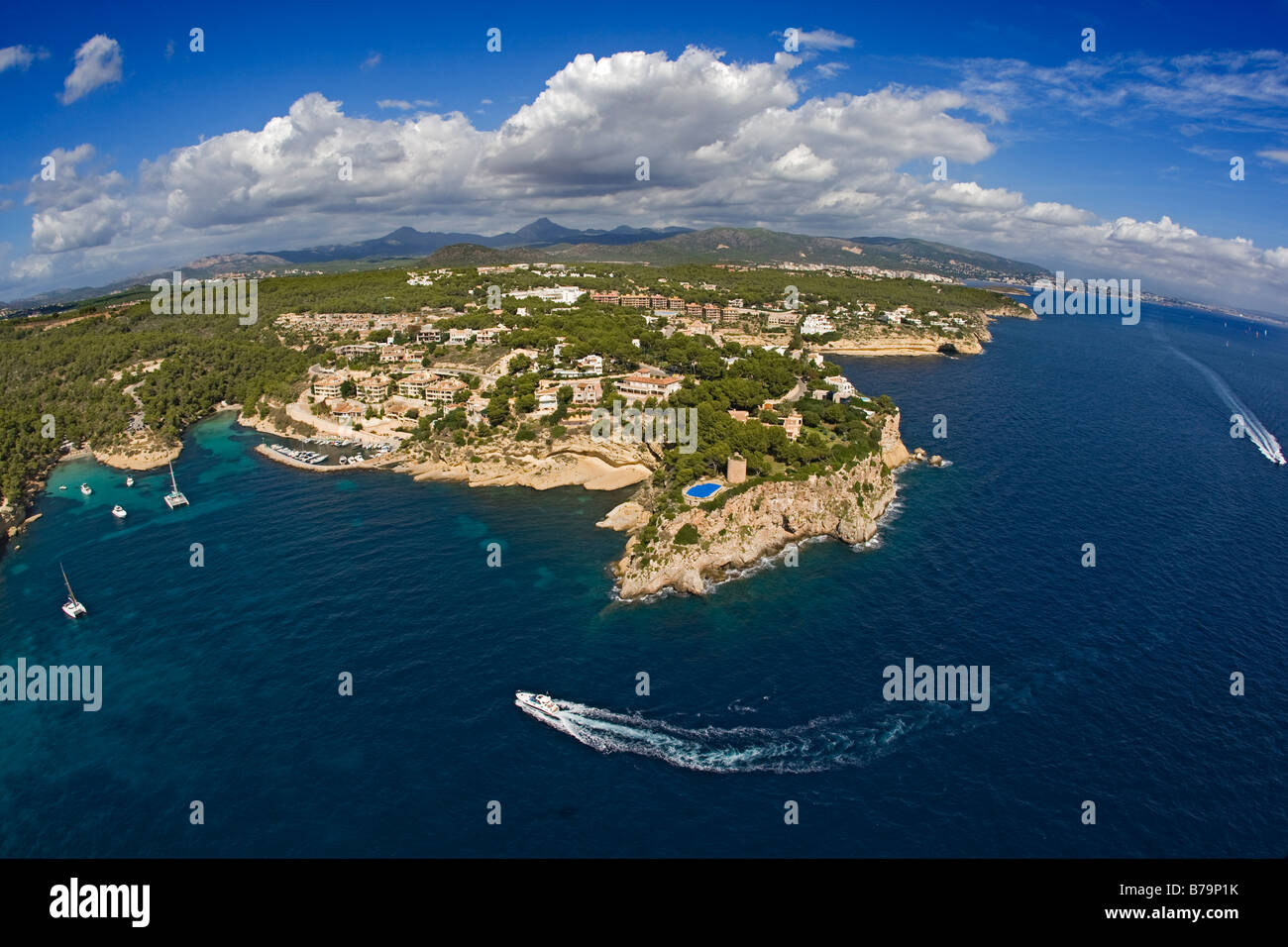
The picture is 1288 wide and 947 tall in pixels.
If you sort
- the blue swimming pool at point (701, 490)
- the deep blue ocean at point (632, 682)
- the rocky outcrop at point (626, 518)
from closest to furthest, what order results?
1. the deep blue ocean at point (632, 682)
2. the blue swimming pool at point (701, 490)
3. the rocky outcrop at point (626, 518)

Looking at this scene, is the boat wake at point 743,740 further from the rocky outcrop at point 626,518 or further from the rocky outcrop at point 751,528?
the rocky outcrop at point 626,518

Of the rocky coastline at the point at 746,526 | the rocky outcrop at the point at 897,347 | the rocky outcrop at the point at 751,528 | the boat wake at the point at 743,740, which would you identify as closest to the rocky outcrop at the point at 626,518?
the rocky coastline at the point at 746,526

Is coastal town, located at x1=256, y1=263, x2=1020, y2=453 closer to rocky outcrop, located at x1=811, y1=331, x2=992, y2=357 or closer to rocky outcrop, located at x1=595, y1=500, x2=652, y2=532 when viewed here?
rocky outcrop, located at x1=811, y1=331, x2=992, y2=357

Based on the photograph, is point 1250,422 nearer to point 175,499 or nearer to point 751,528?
point 751,528

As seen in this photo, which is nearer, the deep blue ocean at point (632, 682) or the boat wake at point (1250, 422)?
the deep blue ocean at point (632, 682)

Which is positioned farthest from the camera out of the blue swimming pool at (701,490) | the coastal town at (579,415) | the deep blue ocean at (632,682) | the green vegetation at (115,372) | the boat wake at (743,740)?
the green vegetation at (115,372)
